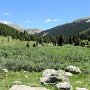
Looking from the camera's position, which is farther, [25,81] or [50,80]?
[25,81]

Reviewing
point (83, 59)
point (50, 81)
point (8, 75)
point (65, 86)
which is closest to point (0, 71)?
point (8, 75)

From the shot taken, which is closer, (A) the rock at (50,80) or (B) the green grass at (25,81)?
(B) the green grass at (25,81)

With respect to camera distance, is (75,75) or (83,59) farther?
(83,59)

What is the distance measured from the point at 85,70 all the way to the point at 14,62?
790 centimetres

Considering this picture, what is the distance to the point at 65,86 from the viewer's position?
19.4 m

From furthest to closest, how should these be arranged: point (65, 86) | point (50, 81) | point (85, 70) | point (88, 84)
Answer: point (85, 70) → point (88, 84) → point (50, 81) → point (65, 86)

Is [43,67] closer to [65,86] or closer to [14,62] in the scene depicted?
[14,62]

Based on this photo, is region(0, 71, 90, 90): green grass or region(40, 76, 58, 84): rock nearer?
region(0, 71, 90, 90): green grass

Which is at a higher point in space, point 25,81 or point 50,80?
point 50,80

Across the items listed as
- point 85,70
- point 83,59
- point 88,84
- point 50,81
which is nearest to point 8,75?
point 50,81

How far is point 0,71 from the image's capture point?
27.6 m

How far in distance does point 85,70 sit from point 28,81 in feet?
36.7

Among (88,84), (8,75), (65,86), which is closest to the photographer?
(65,86)

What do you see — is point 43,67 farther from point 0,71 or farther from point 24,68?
point 0,71
